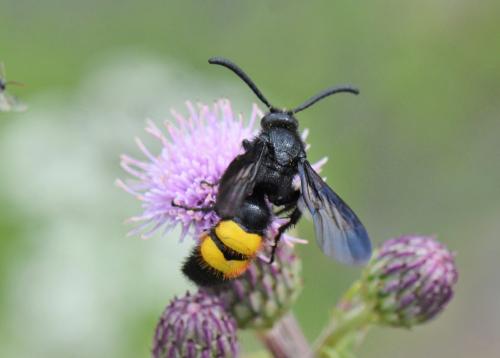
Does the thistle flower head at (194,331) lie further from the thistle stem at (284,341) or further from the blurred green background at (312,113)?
the blurred green background at (312,113)

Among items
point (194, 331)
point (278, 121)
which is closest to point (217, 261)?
point (194, 331)

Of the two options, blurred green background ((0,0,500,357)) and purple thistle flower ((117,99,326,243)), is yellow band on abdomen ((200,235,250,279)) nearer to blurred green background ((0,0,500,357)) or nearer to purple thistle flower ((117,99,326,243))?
purple thistle flower ((117,99,326,243))

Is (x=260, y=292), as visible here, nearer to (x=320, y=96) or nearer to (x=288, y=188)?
(x=288, y=188)

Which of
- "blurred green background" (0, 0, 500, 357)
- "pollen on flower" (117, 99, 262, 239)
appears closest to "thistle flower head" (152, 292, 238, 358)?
"pollen on flower" (117, 99, 262, 239)

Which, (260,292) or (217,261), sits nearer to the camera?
(217,261)

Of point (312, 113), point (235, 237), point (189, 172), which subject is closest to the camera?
point (235, 237)

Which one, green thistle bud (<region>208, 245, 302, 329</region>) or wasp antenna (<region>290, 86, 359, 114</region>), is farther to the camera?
green thistle bud (<region>208, 245, 302, 329</region>)
